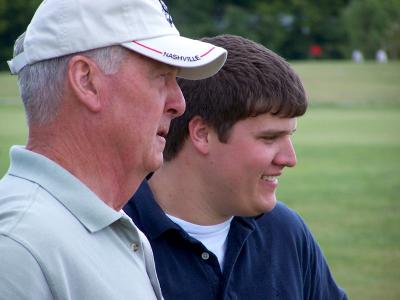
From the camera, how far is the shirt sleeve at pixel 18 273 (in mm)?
1979

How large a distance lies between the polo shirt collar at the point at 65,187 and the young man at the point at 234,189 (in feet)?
3.04

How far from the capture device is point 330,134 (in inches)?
1149

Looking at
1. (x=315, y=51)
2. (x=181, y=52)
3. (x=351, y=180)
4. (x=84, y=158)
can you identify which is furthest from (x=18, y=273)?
(x=315, y=51)

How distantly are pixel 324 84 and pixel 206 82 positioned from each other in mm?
45358

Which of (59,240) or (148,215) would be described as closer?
(59,240)

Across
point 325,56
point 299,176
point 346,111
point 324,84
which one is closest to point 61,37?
point 299,176

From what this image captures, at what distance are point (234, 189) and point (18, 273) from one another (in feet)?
4.67

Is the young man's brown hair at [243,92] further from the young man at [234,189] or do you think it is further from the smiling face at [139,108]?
the smiling face at [139,108]

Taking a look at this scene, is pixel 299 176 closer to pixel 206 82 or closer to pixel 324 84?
pixel 206 82

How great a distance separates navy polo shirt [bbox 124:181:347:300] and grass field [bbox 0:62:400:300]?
20.2 ft

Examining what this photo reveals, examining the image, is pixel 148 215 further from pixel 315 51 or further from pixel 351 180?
pixel 315 51

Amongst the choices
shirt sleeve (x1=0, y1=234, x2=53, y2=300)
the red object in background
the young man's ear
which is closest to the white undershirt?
the young man's ear

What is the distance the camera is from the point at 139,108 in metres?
2.39

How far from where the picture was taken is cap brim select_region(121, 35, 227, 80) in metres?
2.37
